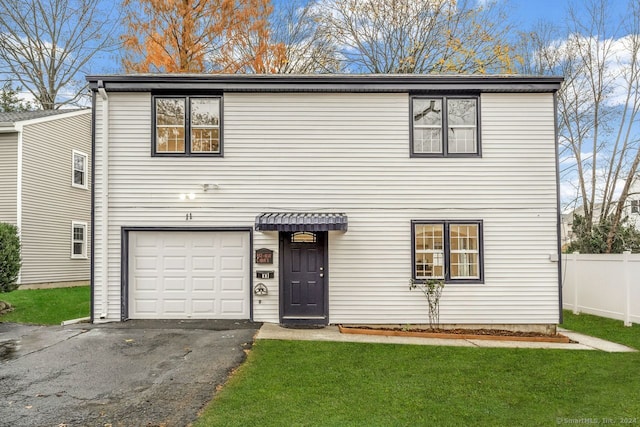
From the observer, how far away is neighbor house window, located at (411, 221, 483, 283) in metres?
9.66

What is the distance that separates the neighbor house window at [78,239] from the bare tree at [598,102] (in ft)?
61.8

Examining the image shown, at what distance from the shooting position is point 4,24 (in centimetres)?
2169

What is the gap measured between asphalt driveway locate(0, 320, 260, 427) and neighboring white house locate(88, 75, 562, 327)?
121 cm

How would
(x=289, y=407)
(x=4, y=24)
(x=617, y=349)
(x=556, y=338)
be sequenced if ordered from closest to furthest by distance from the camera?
(x=289, y=407), (x=617, y=349), (x=556, y=338), (x=4, y=24)

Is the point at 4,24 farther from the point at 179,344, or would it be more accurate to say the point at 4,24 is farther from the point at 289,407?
the point at 289,407

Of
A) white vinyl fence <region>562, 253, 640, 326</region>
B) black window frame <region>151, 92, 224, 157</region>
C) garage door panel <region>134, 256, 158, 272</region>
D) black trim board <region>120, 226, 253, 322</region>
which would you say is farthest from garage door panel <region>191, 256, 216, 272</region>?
white vinyl fence <region>562, 253, 640, 326</region>

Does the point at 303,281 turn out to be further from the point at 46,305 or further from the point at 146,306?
the point at 46,305

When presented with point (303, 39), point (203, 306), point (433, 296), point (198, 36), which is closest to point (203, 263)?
point (203, 306)

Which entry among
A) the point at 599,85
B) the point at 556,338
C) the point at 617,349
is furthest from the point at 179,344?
the point at 599,85

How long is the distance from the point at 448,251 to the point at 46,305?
34.7ft

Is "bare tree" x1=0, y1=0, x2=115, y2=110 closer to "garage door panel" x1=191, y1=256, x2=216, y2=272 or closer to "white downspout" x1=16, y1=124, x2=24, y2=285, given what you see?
"white downspout" x1=16, y1=124, x2=24, y2=285

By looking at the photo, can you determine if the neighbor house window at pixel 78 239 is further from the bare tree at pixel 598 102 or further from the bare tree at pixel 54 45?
the bare tree at pixel 598 102

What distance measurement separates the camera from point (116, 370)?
6.29 meters

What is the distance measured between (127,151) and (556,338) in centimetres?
978
